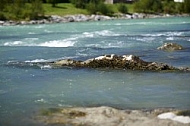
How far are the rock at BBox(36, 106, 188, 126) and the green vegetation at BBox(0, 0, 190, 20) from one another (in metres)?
112

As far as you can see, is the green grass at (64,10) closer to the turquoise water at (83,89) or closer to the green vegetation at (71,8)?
the green vegetation at (71,8)

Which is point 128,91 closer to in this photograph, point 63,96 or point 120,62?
point 63,96

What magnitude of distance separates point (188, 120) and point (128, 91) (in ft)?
21.4

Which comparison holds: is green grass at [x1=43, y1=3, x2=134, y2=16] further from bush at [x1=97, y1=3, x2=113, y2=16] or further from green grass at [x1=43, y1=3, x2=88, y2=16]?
bush at [x1=97, y1=3, x2=113, y2=16]

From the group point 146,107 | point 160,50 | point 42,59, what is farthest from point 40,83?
point 160,50

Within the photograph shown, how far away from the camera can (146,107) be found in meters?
17.8

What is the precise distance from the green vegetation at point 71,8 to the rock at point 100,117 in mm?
111732

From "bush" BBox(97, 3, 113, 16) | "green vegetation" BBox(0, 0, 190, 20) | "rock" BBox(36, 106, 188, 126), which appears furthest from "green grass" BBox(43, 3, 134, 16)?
"rock" BBox(36, 106, 188, 126)

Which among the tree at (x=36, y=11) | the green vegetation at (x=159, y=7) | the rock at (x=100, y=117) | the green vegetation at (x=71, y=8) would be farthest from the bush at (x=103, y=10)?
the rock at (x=100, y=117)

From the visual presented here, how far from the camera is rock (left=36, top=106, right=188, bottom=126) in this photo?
15.1 m

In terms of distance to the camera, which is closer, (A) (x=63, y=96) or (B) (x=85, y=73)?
(A) (x=63, y=96)

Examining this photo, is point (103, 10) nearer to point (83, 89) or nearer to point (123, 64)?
point (123, 64)

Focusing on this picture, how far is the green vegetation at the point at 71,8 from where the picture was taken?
133125 mm

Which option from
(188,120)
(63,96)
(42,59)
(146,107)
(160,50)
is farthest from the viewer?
(160,50)
